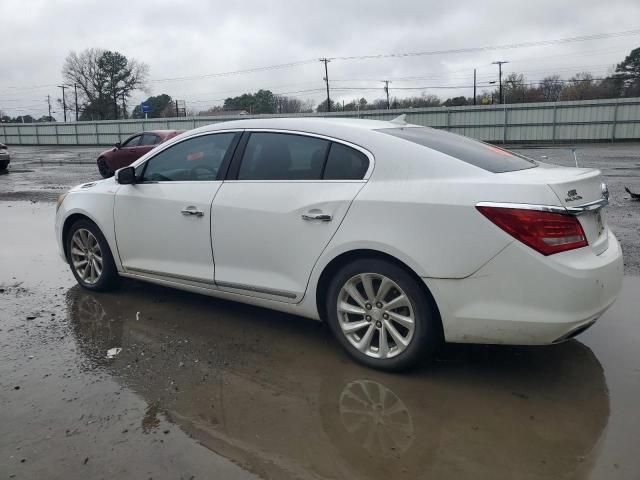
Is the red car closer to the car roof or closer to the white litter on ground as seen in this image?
the car roof

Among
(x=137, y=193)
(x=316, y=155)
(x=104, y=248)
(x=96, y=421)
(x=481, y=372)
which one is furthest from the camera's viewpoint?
(x=104, y=248)

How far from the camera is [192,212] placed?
4301 mm

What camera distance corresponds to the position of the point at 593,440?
278cm

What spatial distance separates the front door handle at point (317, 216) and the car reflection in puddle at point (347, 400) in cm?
97

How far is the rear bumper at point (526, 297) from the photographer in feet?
9.74

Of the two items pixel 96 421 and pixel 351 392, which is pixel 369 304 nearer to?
pixel 351 392

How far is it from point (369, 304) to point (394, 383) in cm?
51

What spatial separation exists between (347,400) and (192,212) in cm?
195

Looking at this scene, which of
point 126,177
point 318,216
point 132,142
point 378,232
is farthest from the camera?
point 132,142

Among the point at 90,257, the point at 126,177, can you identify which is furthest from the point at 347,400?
the point at 90,257

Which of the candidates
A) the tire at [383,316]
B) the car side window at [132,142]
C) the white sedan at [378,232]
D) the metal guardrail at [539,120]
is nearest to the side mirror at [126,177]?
the white sedan at [378,232]

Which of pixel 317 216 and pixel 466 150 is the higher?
pixel 466 150

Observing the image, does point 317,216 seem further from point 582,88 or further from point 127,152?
point 582,88

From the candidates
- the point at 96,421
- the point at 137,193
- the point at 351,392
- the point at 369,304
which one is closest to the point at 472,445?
the point at 351,392
